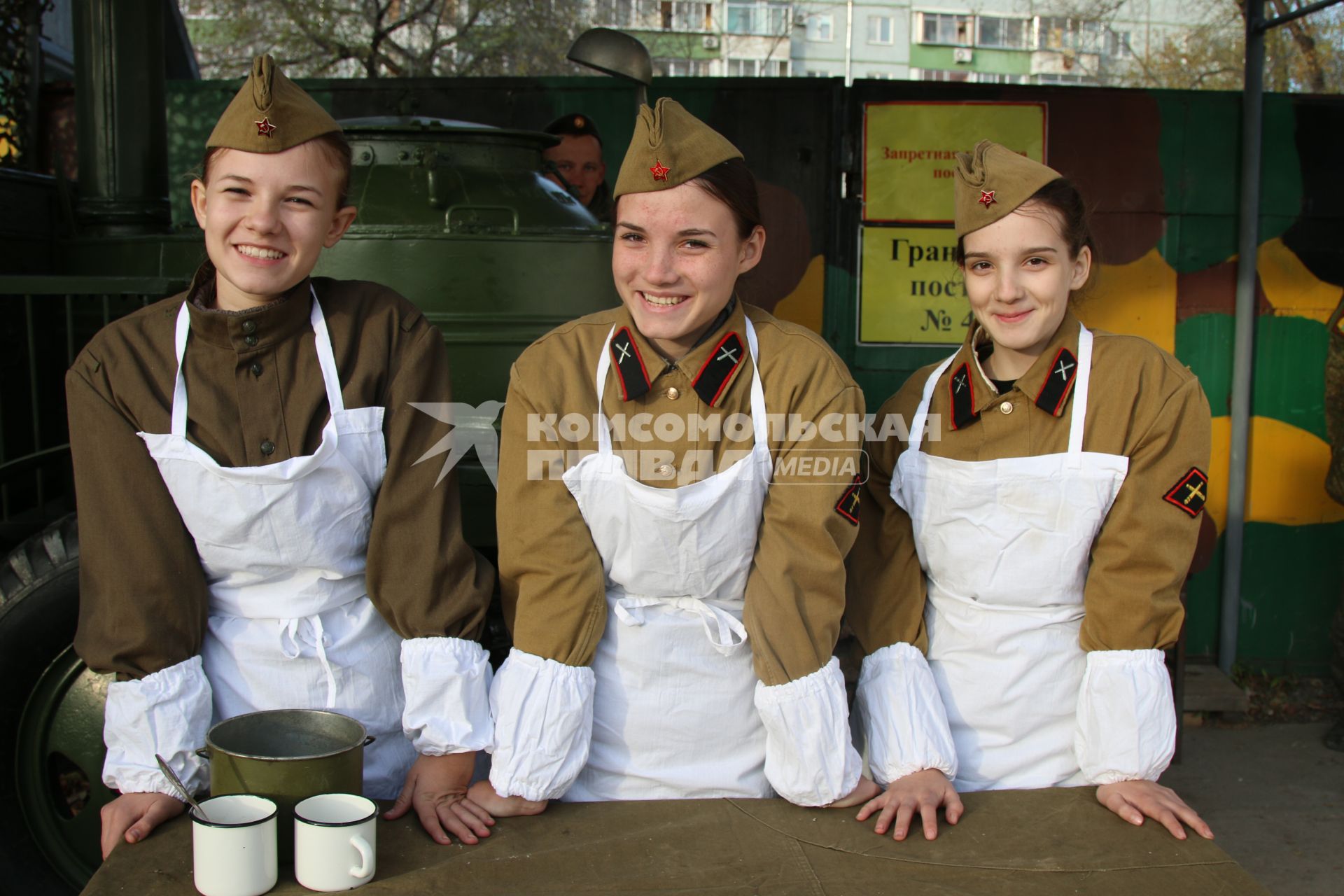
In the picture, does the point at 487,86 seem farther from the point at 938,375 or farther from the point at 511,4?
the point at 511,4

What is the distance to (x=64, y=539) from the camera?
2.71 m

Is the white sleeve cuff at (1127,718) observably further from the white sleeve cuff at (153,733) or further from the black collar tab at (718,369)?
the white sleeve cuff at (153,733)

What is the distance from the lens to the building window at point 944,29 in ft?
114

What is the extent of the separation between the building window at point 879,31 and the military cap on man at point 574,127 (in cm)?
3363

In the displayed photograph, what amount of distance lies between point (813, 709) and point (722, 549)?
330 millimetres

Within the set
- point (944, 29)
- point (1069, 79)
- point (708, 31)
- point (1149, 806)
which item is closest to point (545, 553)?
point (1149, 806)

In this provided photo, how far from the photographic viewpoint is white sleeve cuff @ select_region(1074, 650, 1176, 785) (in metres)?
2.13

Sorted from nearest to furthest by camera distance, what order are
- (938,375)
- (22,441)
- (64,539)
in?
(938,375)
(64,539)
(22,441)

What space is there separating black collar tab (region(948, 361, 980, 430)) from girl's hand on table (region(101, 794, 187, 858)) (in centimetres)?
161

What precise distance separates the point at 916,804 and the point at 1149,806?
1.34 feet

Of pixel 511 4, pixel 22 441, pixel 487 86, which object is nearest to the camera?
pixel 22 441

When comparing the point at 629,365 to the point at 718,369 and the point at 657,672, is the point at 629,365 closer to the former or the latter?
the point at 718,369

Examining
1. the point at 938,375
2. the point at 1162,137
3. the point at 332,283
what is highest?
the point at 1162,137

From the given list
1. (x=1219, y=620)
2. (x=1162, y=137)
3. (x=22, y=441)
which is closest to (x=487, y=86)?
(x=22, y=441)
